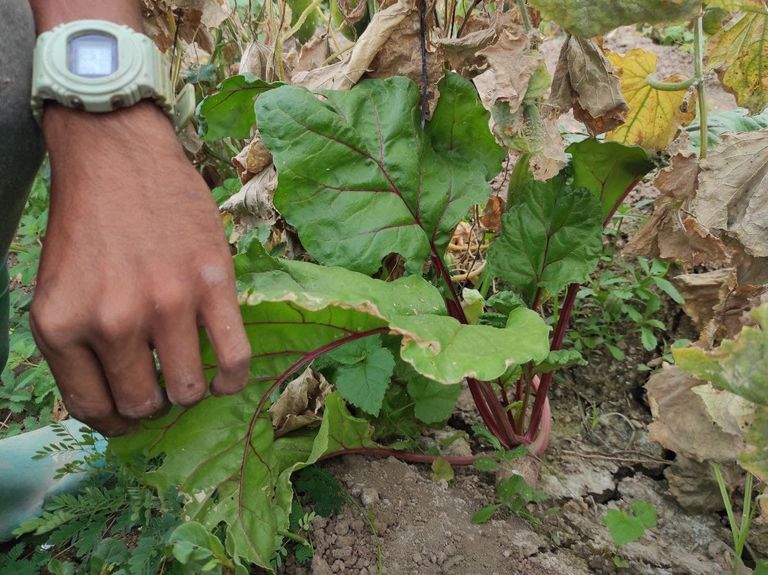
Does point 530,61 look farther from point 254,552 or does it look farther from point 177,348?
point 254,552

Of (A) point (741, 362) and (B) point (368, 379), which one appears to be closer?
(A) point (741, 362)

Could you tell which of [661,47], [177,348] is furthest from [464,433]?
[661,47]

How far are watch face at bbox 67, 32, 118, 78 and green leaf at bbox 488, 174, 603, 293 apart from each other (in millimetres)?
819

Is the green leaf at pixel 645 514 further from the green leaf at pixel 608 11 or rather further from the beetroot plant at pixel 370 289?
the green leaf at pixel 608 11

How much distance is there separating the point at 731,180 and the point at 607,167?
25 cm

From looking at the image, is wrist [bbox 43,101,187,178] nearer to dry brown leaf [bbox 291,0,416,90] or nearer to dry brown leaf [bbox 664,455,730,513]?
dry brown leaf [bbox 291,0,416,90]

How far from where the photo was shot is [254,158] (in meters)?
1.45

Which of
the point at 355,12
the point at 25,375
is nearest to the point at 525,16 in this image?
the point at 355,12

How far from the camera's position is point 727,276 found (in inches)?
60.4

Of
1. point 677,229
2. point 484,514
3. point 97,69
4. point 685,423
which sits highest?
point 97,69

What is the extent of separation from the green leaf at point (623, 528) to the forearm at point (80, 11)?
1217 mm

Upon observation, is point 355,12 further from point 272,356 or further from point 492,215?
point 272,356

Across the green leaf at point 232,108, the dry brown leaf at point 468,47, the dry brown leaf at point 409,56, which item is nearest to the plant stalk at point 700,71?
the dry brown leaf at point 468,47

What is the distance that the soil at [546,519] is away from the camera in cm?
125
